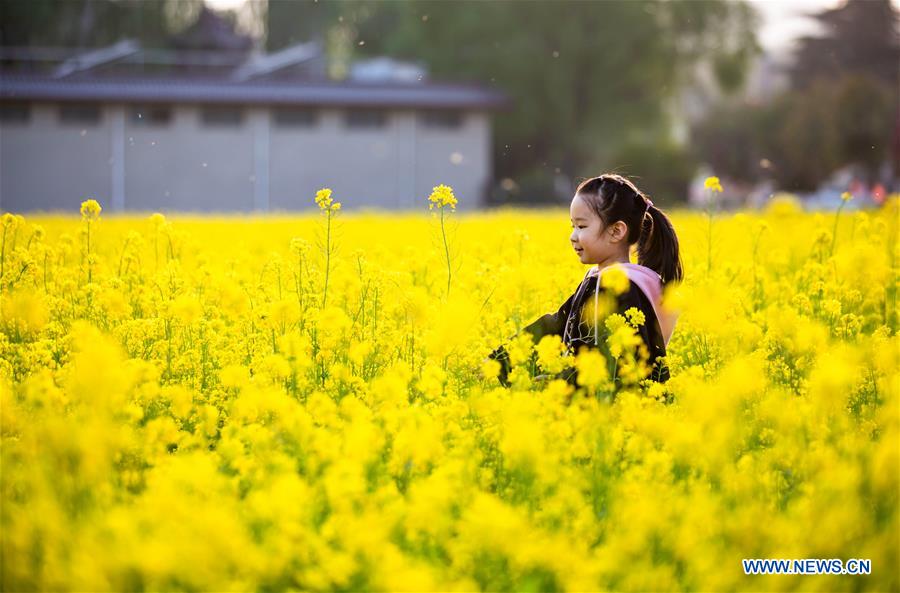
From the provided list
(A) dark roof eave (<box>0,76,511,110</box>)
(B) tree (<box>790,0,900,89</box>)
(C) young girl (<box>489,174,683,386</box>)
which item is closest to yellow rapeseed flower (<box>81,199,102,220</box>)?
(C) young girl (<box>489,174,683,386</box>)

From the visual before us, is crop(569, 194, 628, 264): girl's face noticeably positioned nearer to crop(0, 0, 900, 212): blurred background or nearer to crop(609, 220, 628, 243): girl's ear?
crop(609, 220, 628, 243): girl's ear

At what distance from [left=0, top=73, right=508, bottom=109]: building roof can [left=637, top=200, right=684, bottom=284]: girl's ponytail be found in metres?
26.0

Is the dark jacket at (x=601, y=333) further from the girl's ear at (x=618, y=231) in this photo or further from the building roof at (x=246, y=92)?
the building roof at (x=246, y=92)

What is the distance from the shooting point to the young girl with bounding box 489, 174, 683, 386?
3764 millimetres

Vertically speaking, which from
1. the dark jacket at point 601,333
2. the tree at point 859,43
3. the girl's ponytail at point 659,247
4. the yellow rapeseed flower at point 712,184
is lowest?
the dark jacket at point 601,333

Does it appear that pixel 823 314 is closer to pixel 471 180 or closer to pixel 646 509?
pixel 646 509

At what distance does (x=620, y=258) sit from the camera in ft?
13.1

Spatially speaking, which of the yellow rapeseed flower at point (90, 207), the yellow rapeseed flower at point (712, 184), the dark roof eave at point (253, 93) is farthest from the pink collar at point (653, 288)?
the dark roof eave at point (253, 93)

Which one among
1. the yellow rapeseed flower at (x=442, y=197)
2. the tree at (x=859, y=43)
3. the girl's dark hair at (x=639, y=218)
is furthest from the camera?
the tree at (x=859, y=43)

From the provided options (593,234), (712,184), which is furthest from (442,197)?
(712,184)

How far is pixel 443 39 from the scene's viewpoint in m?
36.8

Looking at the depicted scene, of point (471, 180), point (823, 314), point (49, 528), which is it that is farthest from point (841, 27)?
point (49, 528)

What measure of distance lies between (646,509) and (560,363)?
784 millimetres

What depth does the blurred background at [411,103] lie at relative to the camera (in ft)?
93.5
